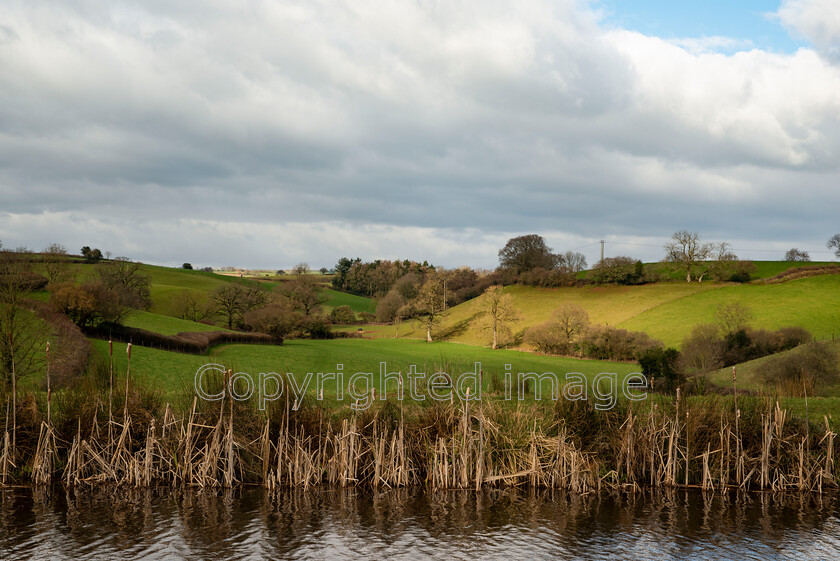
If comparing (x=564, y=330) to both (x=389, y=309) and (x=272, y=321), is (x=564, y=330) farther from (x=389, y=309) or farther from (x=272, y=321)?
(x=389, y=309)

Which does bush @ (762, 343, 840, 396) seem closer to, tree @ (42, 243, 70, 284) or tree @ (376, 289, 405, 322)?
tree @ (42, 243, 70, 284)

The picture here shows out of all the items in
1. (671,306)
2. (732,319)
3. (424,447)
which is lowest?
(424,447)

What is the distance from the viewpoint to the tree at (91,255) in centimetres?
10600

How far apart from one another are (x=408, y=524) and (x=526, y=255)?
323 ft

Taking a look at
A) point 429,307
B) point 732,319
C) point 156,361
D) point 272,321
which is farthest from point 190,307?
point 732,319

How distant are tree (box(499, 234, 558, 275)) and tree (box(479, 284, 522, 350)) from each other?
28172mm

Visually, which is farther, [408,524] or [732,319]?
[732,319]

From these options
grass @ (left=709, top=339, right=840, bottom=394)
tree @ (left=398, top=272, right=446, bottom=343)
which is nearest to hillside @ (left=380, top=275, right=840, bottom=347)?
tree @ (left=398, top=272, right=446, bottom=343)

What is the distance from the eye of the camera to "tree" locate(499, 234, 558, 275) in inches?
4210

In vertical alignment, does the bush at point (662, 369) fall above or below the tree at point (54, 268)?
below

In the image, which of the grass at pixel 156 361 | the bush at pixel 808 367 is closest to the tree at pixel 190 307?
the grass at pixel 156 361

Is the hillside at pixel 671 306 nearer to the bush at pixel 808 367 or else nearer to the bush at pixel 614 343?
the bush at pixel 614 343

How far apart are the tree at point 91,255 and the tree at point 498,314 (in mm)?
73217

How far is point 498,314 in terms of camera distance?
255 ft
